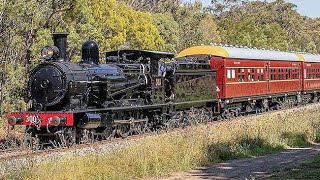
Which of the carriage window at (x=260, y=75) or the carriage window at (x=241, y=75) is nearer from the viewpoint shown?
the carriage window at (x=241, y=75)

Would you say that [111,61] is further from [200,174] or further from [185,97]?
[200,174]

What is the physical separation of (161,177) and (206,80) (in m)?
13.1

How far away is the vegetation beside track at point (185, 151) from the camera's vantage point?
11.1 metres

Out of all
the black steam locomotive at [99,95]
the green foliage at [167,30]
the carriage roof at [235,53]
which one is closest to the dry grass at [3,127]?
the black steam locomotive at [99,95]

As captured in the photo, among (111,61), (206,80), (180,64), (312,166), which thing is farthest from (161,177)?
(206,80)

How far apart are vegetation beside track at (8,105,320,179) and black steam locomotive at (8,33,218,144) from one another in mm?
2464

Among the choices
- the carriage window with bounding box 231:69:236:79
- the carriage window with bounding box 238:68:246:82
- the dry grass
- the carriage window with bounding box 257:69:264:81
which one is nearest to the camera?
the dry grass

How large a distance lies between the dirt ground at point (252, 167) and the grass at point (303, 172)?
0.94ft

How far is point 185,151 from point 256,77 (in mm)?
16816

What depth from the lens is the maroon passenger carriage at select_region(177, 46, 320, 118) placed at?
1017 inches

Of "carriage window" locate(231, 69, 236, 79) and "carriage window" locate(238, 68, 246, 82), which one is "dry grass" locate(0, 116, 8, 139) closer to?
"carriage window" locate(231, 69, 236, 79)

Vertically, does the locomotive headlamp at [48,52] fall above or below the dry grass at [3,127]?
above

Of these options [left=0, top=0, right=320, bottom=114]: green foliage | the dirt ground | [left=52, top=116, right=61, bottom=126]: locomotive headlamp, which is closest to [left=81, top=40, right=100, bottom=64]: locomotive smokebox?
[left=52, top=116, right=61, bottom=126]: locomotive headlamp

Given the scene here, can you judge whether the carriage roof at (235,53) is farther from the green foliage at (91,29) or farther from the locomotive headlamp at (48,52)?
the locomotive headlamp at (48,52)
